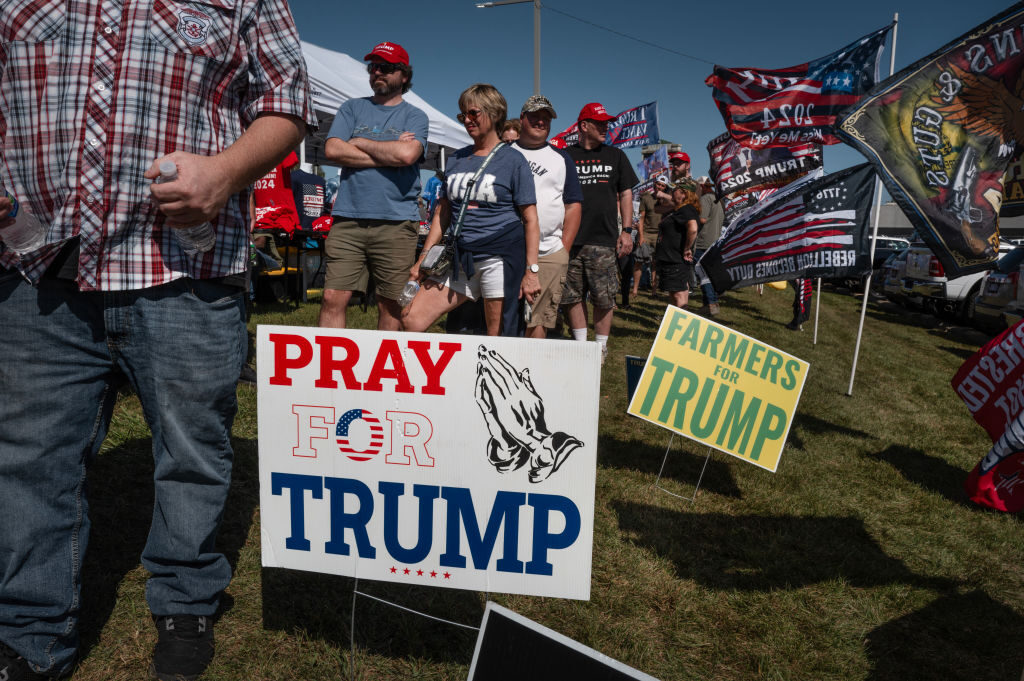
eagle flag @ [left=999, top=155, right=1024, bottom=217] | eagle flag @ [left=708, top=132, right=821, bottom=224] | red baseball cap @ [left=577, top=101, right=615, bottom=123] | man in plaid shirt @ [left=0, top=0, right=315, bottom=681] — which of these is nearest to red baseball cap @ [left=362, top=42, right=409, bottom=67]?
red baseball cap @ [left=577, top=101, right=615, bottom=123]

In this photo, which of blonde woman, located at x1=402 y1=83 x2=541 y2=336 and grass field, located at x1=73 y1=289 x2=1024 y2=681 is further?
blonde woman, located at x1=402 y1=83 x2=541 y2=336

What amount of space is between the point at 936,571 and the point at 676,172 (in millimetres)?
6395

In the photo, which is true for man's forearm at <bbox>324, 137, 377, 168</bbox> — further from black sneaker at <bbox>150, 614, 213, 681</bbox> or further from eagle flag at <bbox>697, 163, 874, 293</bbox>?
black sneaker at <bbox>150, 614, 213, 681</bbox>

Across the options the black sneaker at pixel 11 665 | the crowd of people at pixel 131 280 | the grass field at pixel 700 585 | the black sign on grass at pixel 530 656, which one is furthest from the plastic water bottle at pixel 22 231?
the black sign on grass at pixel 530 656

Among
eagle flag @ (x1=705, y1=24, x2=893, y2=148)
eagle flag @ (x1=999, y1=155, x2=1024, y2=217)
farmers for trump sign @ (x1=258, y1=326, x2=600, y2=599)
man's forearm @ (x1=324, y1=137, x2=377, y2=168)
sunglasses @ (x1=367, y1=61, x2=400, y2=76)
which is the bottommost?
farmers for trump sign @ (x1=258, y1=326, x2=600, y2=599)

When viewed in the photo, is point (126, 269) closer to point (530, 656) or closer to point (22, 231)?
point (22, 231)

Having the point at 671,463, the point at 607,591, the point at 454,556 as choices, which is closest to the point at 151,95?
the point at 454,556

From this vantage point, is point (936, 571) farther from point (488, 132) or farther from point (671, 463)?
point (488, 132)

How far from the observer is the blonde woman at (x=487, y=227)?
392 cm

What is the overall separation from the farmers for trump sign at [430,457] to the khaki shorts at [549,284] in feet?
9.29

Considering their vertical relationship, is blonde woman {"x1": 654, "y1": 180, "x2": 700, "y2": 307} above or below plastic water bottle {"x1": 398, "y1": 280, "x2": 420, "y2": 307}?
above

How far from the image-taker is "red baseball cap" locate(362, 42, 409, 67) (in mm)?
3963

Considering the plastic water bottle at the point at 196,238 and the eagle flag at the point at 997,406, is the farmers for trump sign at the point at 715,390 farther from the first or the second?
the plastic water bottle at the point at 196,238

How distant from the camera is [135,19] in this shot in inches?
59.7
